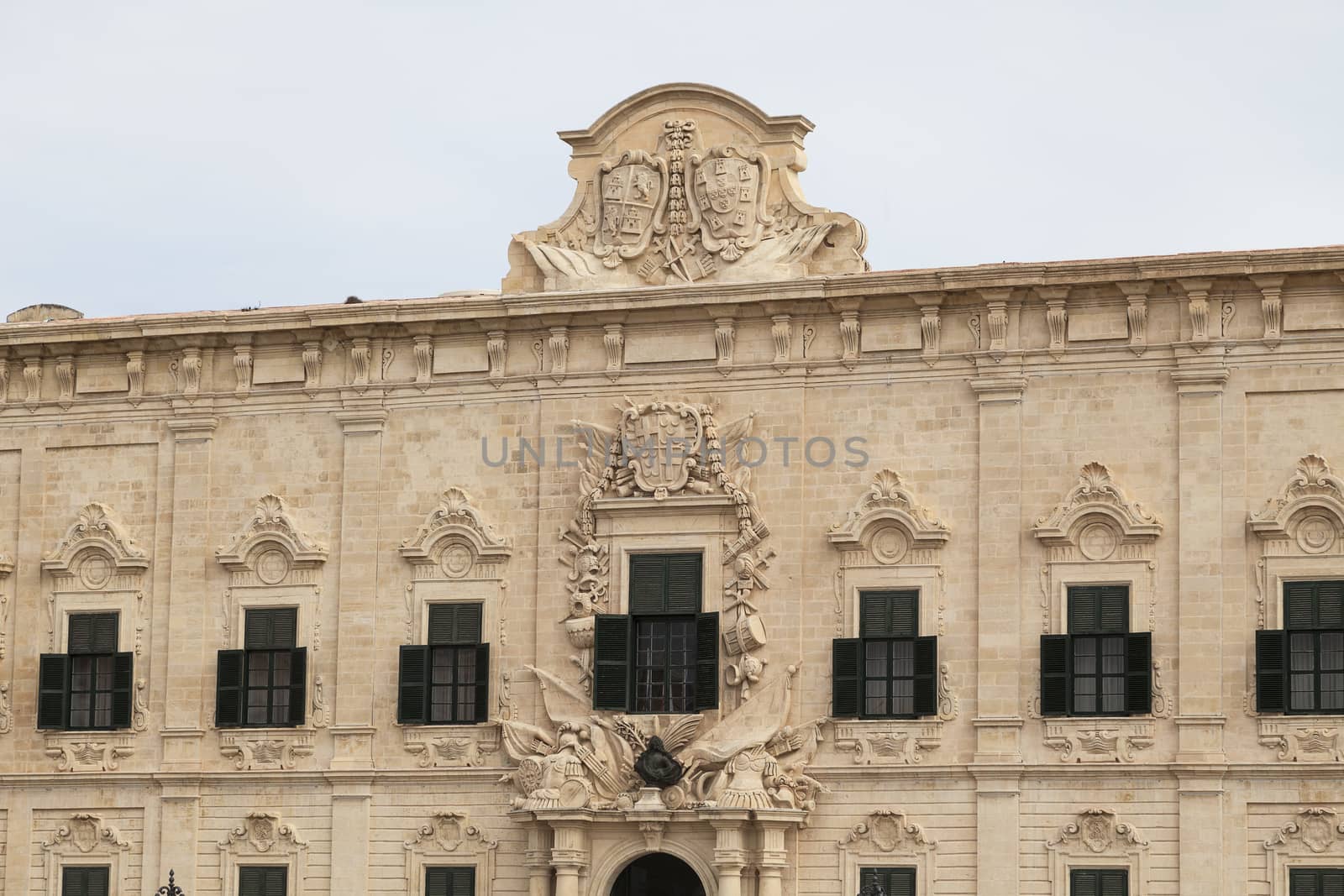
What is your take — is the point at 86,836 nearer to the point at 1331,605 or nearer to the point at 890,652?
the point at 890,652

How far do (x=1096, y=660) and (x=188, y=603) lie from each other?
1364 cm

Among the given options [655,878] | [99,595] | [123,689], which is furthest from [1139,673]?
[99,595]

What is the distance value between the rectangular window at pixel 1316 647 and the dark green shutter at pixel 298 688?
14170mm

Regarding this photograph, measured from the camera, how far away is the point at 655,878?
37.4 meters

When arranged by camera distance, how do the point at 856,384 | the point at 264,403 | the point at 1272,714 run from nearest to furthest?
the point at 1272,714 → the point at 856,384 → the point at 264,403

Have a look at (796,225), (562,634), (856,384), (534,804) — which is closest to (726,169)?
(796,225)

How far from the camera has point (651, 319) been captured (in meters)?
38.4

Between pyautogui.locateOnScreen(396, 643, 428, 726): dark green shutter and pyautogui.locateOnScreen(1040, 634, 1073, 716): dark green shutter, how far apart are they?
353 inches

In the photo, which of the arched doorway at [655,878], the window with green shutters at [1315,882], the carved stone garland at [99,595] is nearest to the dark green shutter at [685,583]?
the arched doorway at [655,878]

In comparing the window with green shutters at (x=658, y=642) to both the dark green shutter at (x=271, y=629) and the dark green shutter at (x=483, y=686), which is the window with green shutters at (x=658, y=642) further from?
the dark green shutter at (x=271, y=629)

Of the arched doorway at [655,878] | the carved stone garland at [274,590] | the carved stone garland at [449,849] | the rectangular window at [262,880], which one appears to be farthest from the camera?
the carved stone garland at [274,590]

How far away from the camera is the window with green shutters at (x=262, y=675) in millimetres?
39281

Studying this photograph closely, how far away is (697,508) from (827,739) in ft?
12.4

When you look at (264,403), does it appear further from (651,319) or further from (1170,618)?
(1170,618)
